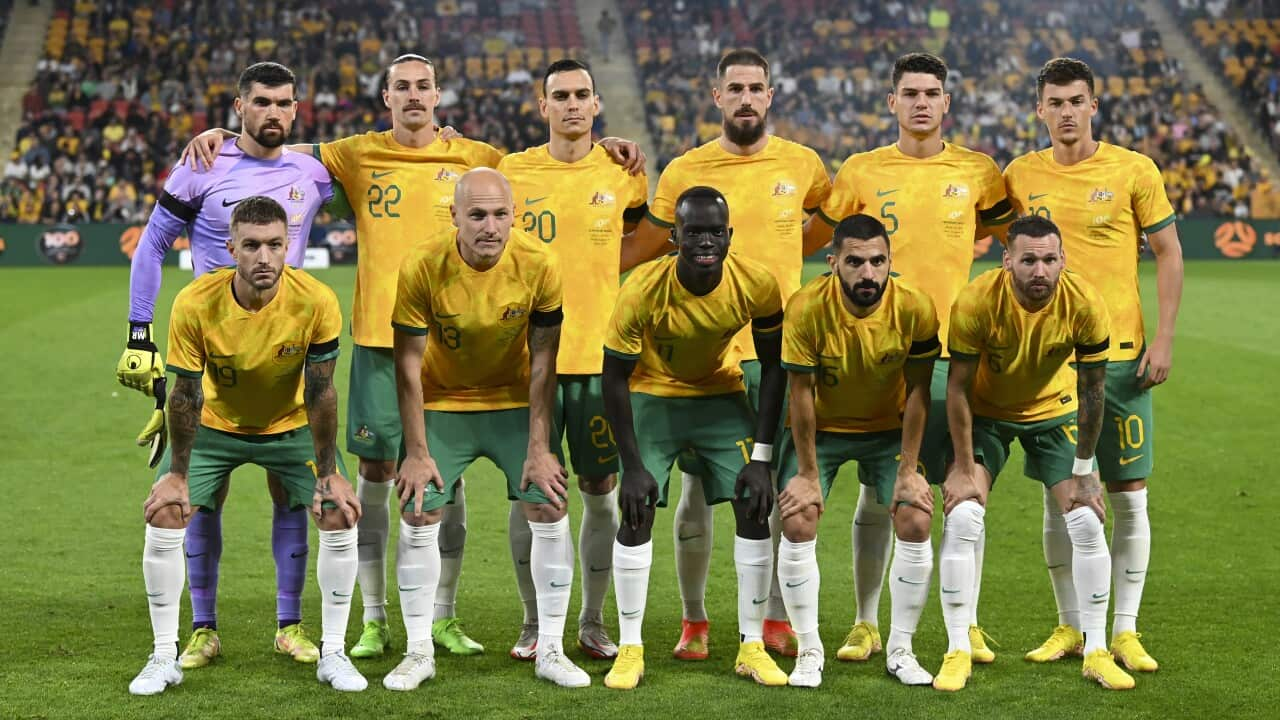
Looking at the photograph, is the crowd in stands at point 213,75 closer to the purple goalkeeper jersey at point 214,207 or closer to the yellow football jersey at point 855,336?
the purple goalkeeper jersey at point 214,207

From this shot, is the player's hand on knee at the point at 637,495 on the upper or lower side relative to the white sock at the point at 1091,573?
upper

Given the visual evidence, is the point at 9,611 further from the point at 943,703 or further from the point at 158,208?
the point at 943,703

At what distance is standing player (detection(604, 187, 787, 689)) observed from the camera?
5961mm

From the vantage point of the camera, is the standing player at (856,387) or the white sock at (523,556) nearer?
the standing player at (856,387)

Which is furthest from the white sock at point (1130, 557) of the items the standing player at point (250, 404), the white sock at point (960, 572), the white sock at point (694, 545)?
the standing player at point (250, 404)

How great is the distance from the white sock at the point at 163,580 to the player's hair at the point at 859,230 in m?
2.97

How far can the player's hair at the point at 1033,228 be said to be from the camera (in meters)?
5.85

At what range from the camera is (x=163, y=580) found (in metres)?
5.93

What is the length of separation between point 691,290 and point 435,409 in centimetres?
123

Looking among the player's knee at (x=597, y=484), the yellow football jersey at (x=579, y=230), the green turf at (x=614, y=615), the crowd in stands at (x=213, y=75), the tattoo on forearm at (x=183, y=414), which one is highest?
the crowd in stands at (x=213, y=75)

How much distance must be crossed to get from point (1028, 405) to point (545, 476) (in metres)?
2.10

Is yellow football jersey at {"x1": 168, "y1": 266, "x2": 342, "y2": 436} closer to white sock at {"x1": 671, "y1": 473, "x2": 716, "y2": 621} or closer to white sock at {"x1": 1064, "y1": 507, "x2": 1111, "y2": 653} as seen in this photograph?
white sock at {"x1": 671, "y1": 473, "x2": 716, "y2": 621}

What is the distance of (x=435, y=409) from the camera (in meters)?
6.26

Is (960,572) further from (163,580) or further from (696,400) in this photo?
(163,580)
